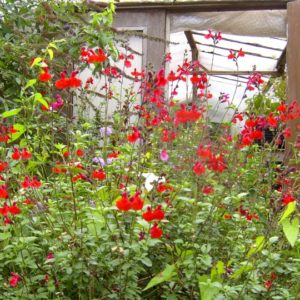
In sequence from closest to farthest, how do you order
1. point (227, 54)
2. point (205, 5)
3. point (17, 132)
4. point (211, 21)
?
point (17, 132), point (205, 5), point (211, 21), point (227, 54)

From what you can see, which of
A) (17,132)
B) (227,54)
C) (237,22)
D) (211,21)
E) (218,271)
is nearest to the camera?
(218,271)

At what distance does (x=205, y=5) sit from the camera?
610 centimetres

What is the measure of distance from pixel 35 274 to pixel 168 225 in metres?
0.50

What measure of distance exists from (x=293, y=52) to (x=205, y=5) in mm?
984

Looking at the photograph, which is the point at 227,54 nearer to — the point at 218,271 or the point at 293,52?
the point at 293,52

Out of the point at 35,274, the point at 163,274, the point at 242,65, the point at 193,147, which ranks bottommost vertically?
the point at 242,65

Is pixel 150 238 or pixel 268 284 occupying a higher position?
pixel 150 238

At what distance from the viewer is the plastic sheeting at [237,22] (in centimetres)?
638

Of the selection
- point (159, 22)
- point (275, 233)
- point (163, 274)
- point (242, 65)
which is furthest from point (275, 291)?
point (242, 65)

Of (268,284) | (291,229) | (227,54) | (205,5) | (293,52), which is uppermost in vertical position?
(205,5)

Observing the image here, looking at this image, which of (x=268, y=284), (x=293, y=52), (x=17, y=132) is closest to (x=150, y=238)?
(x=268, y=284)

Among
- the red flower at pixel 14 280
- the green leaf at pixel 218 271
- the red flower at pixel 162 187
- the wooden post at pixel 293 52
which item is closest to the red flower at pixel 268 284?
the green leaf at pixel 218 271

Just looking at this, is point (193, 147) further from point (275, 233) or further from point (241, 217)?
point (275, 233)

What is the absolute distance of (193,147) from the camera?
264 cm
